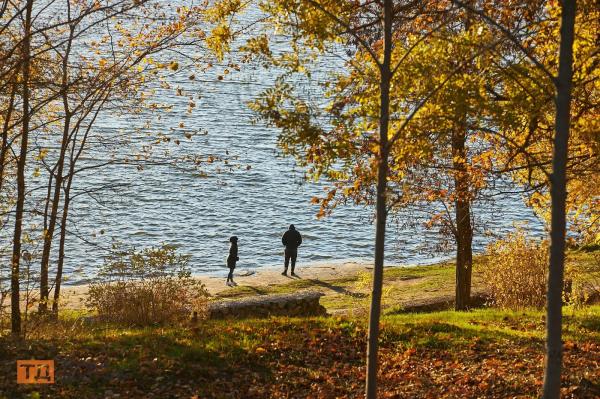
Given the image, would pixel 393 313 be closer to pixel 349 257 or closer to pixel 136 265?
pixel 136 265

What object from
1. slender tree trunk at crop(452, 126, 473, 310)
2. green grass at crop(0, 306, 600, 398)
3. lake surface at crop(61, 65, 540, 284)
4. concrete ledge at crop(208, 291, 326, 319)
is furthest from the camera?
lake surface at crop(61, 65, 540, 284)

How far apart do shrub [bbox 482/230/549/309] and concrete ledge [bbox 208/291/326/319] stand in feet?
13.5

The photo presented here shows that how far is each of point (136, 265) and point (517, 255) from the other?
25.6 ft

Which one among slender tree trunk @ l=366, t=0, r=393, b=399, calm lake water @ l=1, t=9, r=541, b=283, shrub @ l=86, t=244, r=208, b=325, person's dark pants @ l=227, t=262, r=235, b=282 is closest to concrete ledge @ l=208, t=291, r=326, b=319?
shrub @ l=86, t=244, r=208, b=325

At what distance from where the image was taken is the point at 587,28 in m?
8.77

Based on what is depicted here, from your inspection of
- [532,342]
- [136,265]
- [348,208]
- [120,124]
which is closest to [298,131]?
[532,342]

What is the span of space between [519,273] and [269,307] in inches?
214

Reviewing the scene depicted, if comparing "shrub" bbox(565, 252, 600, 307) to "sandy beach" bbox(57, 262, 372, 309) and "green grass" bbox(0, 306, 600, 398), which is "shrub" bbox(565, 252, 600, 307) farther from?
"sandy beach" bbox(57, 262, 372, 309)

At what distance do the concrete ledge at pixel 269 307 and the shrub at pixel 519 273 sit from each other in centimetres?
411

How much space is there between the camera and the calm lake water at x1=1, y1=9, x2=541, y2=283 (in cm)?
2653

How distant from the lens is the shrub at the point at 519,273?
15.0m

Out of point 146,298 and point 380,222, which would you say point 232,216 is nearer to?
point 146,298

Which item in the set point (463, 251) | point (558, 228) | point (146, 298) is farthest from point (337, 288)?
point (558, 228)

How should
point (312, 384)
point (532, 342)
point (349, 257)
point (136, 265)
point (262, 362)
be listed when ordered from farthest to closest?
1. point (349, 257)
2. point (136, 265)
3. point (532, 342)
4. point (262, 362)
5. point (312, 384)
